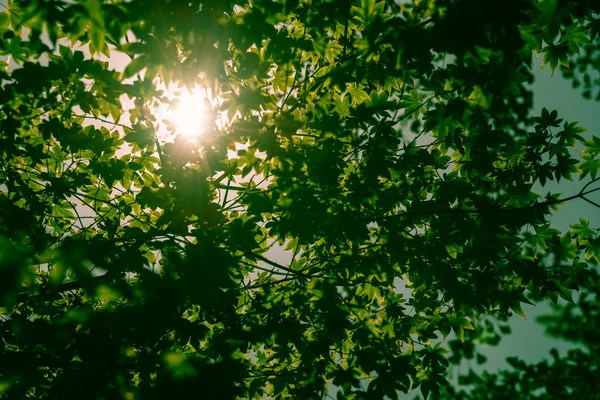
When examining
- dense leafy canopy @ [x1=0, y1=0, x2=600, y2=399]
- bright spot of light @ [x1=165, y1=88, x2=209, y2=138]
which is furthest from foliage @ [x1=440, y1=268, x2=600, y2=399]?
bright spot of light @ [x1=165, y1=88, x2=209, y2=138]

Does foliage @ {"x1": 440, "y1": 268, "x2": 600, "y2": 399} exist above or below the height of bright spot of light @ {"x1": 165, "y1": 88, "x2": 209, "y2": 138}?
below

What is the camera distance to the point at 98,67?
2.54m

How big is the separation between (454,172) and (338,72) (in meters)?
1.65

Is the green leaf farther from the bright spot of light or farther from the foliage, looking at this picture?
the foliage

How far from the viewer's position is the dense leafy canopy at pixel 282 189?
2135 millimetres

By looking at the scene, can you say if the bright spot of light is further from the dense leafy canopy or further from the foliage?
the foliage

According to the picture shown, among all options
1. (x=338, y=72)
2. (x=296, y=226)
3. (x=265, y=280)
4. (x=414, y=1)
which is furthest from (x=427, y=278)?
(x=414, y=1)

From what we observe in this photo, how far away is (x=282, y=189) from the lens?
270 cm

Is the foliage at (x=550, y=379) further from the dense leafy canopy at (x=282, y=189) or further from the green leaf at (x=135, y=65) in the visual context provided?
the green leaf at (x=135, y=65)

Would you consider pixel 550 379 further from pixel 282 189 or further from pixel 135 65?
pixel 135 65

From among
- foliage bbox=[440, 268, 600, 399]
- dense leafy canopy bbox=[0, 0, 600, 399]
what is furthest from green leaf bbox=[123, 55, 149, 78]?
foliage bbox=[440, 268, 600, 399]

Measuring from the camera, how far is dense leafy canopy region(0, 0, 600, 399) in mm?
2135

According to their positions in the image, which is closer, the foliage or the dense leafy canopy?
the dense leafy canopy

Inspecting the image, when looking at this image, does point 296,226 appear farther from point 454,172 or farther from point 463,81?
point 454,172
